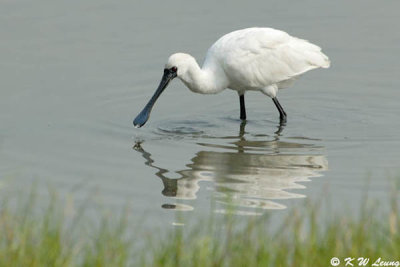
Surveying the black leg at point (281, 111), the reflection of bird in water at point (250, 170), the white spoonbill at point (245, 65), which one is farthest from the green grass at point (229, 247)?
the black leg at point (281, 111)

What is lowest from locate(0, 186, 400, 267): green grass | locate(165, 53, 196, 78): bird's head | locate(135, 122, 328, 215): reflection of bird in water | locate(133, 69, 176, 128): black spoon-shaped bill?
locate(0, 186, 400, 267): green grass

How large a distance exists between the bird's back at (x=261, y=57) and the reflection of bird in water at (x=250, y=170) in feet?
2.57

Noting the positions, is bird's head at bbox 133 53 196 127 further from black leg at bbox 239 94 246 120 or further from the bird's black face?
black leg at bbox 239 94 246 120

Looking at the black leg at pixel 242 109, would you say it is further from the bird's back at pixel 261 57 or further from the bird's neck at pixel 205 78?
the bird's neck at pixel 205 78

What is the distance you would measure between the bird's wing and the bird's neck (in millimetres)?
117

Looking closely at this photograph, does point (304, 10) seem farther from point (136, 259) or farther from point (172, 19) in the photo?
point (136, 259)

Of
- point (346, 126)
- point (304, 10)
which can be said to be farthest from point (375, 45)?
point (346, 126)

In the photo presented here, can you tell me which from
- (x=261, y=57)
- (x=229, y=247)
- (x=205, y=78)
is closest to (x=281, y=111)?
(x=261, y=57)

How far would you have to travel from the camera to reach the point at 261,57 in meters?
12.5

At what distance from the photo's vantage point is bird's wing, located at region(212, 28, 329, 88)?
12.1 meters

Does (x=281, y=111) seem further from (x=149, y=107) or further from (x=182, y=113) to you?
(x=149, y=107)

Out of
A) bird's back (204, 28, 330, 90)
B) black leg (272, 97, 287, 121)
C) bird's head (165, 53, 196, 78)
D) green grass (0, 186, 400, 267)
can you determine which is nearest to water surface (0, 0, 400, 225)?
black leg (272, 97, 287, 121)

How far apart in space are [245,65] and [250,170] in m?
2.02

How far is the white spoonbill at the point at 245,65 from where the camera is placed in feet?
39.5
